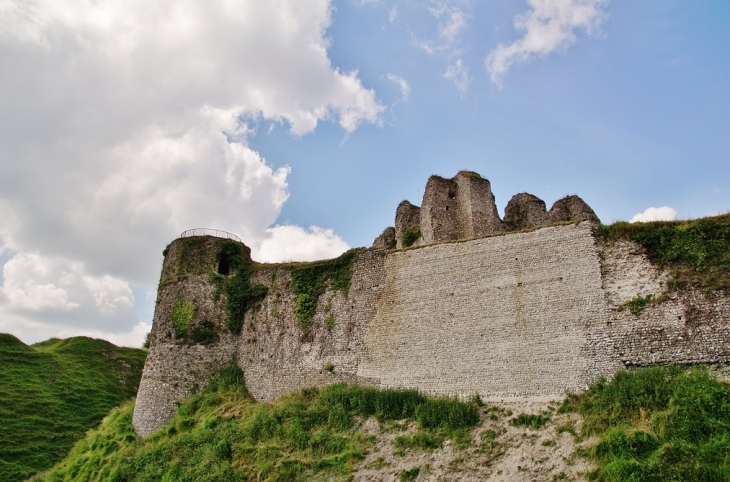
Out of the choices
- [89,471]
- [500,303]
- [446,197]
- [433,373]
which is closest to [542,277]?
[500,303]

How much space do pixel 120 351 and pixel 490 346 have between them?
33208 millimetres

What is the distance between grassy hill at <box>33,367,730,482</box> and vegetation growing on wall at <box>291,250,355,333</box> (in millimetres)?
3750

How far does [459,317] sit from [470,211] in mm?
8370

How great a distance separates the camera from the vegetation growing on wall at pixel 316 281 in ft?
83.4

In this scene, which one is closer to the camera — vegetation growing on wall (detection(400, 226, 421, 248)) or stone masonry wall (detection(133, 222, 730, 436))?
stone masonry wall (detection(133, 222, 730, 436))

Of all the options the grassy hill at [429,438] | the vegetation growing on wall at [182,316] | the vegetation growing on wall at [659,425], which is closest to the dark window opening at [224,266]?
the vegetation growing on wall at [182,316]

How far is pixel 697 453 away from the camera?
13.7m

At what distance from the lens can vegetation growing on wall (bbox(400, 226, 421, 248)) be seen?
98.8 ft

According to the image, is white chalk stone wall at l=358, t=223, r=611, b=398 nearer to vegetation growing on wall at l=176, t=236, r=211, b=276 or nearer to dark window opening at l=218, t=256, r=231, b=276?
dark window opening at l=218, t=256, r=231, b=276

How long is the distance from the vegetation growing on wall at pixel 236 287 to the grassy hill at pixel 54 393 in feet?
41.2

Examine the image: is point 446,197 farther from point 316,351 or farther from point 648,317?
point 648,317

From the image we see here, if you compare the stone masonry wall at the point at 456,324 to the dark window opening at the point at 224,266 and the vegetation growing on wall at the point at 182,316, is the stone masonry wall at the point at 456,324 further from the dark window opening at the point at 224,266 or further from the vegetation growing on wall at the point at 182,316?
the dark window opening at the point at 224,266

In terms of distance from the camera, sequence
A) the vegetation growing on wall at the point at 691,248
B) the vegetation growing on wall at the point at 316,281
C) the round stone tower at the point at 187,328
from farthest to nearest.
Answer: the round stone tower at the point at 187,328, the vegetation growing on wall at the point at 316,281, the vegetation growing on wall at the point at 691,248

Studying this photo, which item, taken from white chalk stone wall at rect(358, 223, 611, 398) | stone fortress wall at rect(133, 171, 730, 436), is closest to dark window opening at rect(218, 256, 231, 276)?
stone fortress wall at rect(133, 171, 730, 436)
